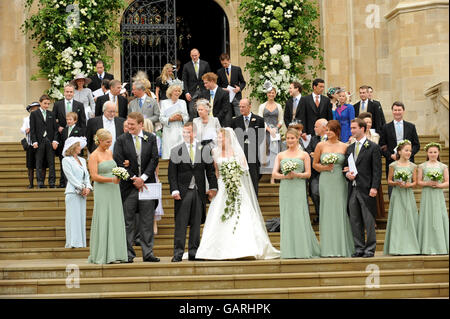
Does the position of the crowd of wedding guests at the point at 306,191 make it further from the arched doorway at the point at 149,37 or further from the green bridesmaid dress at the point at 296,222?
the arched doorway at the point at 149,37

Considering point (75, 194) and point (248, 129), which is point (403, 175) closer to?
point (248, 129)

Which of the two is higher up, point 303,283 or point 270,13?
point 270,13

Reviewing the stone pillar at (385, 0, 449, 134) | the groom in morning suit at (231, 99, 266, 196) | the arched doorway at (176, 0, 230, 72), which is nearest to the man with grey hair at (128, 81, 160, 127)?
the groom in morning suit at (231, 99, 266, 196)

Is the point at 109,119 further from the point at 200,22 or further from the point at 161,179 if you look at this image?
the point at 200,22

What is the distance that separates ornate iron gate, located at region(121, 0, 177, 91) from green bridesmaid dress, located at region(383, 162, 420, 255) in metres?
9.95

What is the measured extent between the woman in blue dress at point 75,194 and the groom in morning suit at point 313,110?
3950 mm

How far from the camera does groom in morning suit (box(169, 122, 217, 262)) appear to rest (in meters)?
12.7

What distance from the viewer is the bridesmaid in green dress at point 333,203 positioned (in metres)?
12.8

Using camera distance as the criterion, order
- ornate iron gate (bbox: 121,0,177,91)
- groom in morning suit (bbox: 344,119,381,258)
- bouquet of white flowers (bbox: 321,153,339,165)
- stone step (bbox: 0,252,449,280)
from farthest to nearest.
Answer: ornate iron gate (bbox: 121,0,177,91), bouquet of white flowers (bbox: 321,153,339,165), groom in morning suit (bbox: 344,119,381,258), stone step (bbox: 0,252,449,280)

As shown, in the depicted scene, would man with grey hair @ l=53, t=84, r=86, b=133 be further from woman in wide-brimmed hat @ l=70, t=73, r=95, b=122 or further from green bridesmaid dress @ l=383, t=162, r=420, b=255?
green bridesmaid dress @ l=383, t=162, r=420, b=255

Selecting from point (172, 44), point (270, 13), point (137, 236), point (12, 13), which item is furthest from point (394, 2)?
point (137, 236)

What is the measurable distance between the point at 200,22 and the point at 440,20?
943cm

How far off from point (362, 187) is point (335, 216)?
1.83ft

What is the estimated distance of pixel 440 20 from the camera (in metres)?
20.0
